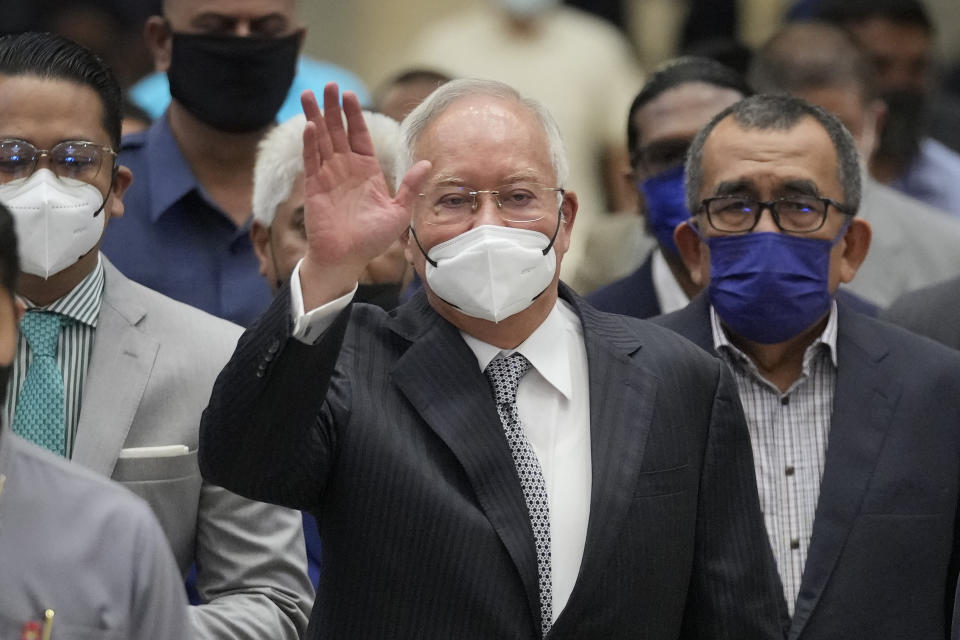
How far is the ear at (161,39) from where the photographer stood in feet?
18.6

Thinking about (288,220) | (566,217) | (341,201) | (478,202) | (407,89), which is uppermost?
(341,201)

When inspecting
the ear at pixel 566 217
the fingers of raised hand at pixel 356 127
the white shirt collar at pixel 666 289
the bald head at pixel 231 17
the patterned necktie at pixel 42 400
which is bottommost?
the white shirt collar at pixel 666 289

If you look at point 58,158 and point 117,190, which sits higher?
point 58,158

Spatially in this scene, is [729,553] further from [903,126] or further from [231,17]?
[903,126]

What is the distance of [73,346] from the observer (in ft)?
13.1

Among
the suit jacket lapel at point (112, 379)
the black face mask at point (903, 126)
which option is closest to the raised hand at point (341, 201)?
the suit jacket lapel at point (112, 379)

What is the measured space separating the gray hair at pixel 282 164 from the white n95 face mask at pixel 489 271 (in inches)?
53.9

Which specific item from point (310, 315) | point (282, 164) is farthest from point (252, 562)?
point (282, 164)

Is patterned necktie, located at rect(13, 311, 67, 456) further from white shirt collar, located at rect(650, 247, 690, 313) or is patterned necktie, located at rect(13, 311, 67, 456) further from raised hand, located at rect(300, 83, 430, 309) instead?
white shirt collar, located at rect(650, 247, 690, 313)

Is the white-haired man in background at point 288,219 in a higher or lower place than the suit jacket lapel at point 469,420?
lower

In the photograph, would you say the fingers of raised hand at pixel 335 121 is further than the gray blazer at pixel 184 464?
No

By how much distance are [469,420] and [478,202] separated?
1.58ft

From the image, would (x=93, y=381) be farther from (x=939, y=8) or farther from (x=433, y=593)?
(x=939, y=8)

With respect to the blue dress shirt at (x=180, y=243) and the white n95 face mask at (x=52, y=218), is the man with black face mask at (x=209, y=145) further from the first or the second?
the white n95 face mask at (x=52, y=218)
